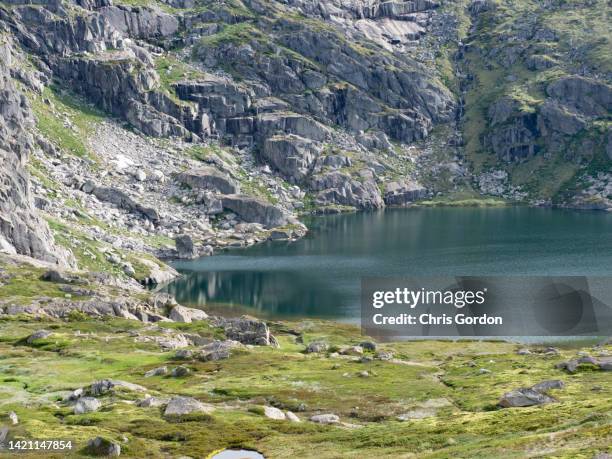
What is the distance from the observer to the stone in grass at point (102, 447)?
53.2m

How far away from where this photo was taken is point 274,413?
69.5m

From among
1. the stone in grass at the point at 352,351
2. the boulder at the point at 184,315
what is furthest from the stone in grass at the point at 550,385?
the boulder at the point at 184,315

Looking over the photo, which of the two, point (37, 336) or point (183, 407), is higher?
point (37, 336)

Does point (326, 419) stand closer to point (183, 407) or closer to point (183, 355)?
point (183, 407)

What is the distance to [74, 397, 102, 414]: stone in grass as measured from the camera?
69938 mm

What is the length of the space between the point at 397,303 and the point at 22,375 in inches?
3645

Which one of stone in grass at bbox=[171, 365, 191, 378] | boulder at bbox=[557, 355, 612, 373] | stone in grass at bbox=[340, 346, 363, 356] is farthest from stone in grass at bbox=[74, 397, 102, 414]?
boulder at bbox=[557, 355, 612, 373]

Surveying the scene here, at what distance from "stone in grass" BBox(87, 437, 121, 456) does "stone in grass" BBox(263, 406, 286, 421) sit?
1839cm

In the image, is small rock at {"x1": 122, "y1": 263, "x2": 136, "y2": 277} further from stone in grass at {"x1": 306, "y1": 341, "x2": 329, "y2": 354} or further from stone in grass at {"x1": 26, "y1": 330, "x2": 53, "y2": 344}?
stone in grass at {"x1": 306, "y1": 341, "x2": 329, "y2": 354}

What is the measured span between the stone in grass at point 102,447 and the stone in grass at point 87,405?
1694 centimetres

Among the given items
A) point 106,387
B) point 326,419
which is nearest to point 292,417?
point 326,419

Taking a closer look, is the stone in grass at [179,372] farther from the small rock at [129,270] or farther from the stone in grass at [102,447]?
the small rock at [129,270]

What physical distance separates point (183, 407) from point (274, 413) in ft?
29.1

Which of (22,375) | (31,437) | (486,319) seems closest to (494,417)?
(31,437)
